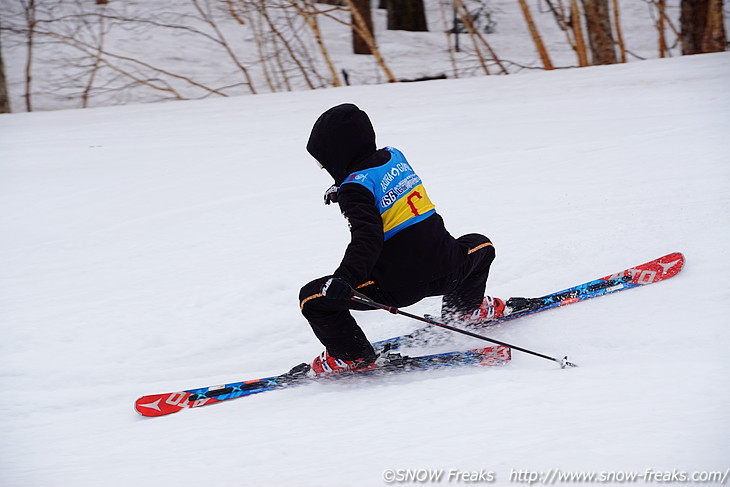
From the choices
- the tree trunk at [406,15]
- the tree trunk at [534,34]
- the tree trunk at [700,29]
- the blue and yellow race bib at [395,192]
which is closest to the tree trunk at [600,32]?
the tree trunk at [534,34]

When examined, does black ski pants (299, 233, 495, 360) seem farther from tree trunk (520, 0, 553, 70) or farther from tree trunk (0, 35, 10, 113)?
tree trunk (0, 35, 10, 113)

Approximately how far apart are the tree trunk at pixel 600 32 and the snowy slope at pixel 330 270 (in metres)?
2.02

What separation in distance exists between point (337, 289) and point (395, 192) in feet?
1.75

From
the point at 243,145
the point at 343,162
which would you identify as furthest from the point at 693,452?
the point at 243,145

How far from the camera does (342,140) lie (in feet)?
9.55

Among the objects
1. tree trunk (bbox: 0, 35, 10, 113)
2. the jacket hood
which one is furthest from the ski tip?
tree trunk (bbox: 0, 35, 10, 113)

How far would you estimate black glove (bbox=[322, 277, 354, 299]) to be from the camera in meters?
2.72

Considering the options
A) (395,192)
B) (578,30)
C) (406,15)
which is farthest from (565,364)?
(406,15)

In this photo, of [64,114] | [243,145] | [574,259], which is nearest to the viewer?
[574,259]

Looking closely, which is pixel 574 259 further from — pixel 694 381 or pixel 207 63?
pixel 207 63

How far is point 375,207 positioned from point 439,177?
A: 106 inches

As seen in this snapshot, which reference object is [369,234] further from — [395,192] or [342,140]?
[342,140]

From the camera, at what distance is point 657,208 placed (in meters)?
4.37

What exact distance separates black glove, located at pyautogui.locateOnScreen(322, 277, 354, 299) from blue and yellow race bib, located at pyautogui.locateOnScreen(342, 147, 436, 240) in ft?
1.19
